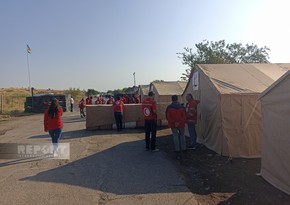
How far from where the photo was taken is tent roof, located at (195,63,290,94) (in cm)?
1019

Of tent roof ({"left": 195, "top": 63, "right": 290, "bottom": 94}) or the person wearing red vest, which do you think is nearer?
tent roof ({"left": 195, "top": 63, "right": 290, "bottom": 94})

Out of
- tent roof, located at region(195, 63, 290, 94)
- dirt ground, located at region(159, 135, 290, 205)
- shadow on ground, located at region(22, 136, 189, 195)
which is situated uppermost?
tent roof, located at region(195, 63, 290, 94)

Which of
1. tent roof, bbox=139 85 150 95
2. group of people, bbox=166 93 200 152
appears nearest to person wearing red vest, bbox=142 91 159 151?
group of people, bbox=166 93 200 152

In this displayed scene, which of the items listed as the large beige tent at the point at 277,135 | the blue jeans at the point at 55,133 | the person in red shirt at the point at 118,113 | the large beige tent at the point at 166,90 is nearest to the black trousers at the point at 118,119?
the person in red shirt at the point at 118,113

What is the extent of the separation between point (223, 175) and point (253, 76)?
515 cm

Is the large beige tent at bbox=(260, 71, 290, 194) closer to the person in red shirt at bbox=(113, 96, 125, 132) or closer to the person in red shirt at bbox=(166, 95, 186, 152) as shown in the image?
the person in red shirt at bbox=(166, 95, 186, 152)

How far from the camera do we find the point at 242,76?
37.3 feet

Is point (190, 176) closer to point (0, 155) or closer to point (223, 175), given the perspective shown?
point (223, 175)

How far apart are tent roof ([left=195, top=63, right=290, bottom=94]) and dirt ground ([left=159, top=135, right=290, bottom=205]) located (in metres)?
2.21

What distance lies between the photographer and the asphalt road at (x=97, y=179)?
234 inches

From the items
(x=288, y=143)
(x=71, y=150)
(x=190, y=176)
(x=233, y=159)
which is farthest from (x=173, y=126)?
(x=288, y=143)

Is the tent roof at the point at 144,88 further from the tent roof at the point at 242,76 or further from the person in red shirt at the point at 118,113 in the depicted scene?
the tent roof at the point at 242,76

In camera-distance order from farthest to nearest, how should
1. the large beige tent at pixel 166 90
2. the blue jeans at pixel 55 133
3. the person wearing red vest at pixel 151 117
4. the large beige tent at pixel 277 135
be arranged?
the large beige tent at pixel 166 90 → the person wearing red vest at pixel 151 117 → the blue jeans at pixel 55 133 → the large beige tent at pixel 277 135

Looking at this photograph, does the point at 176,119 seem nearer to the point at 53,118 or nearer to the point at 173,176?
the point at 173,176
